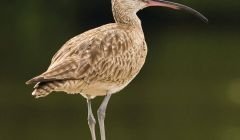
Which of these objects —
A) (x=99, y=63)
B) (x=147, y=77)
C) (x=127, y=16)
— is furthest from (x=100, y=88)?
(x=147, y=77)

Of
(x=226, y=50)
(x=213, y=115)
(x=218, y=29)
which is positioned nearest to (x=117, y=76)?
(x=213, y=115)

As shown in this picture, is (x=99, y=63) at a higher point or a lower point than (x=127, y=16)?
lower

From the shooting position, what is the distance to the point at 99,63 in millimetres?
9734

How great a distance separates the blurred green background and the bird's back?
6.69 m

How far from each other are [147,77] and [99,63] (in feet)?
51.2

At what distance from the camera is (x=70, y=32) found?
3331 cm

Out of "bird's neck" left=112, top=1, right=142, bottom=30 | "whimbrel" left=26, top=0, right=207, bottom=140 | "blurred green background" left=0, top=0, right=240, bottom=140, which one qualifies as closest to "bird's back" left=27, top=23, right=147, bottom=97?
"whimbrel" left=26, top=0, right=207, bottom=140

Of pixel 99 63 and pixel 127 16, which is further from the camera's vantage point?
pixel 127 16

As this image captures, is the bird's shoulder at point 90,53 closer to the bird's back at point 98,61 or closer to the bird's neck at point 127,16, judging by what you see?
the bird's back at point 98,61

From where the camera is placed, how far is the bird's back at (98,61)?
935cm

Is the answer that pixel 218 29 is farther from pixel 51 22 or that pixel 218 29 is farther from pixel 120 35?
pixel 120 35

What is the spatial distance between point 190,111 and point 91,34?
10.2 metres

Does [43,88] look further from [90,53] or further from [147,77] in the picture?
[147,77]

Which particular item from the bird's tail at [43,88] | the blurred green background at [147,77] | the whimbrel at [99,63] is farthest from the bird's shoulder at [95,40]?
the blurred green background at [147,77]
